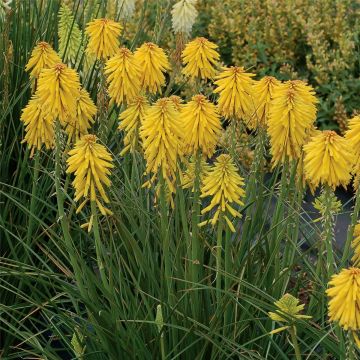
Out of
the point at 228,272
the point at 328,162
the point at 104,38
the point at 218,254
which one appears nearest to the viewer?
the point at 328,162

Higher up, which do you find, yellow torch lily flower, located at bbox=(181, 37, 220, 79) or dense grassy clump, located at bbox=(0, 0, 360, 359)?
yellow torch lily flower, located at bbox=(181, 37, 220, 79)

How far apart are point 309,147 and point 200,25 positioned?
17.4ft

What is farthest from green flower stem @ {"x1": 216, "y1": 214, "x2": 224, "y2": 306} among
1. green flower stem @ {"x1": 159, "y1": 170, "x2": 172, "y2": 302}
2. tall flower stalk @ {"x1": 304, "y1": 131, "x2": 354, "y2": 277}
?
tall flower stalk @ {"x1": 304, "y1": 131, "x2": 354, "y2": 277}

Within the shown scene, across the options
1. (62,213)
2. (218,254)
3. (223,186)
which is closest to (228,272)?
(218,254)

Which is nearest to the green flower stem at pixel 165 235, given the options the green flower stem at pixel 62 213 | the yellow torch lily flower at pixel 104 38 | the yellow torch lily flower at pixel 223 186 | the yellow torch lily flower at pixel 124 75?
the yellow torch lily flower at pixel 223 186

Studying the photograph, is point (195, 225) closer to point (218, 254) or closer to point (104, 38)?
point (218, 254)

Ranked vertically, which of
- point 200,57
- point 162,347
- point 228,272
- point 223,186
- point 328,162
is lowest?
point 162,347

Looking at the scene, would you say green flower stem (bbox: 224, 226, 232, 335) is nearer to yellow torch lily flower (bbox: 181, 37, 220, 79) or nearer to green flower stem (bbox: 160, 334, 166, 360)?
green flower stem (bbox: 160, 334, 166, 360)

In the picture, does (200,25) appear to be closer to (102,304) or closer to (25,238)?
(25,238)

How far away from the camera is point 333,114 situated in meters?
6.59

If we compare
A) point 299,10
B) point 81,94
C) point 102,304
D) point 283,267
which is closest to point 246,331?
point 283,267

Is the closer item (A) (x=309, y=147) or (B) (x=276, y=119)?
(A) (x=309, y=147)

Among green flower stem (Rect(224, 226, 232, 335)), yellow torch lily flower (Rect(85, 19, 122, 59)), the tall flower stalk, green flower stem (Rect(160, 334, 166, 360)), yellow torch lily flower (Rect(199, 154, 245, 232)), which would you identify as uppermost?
yellow torch lily flower (Rect(85, 19, 122, 59))

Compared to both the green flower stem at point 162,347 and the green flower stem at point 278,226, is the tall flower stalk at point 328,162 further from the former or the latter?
the green flower stem at point 162,347
